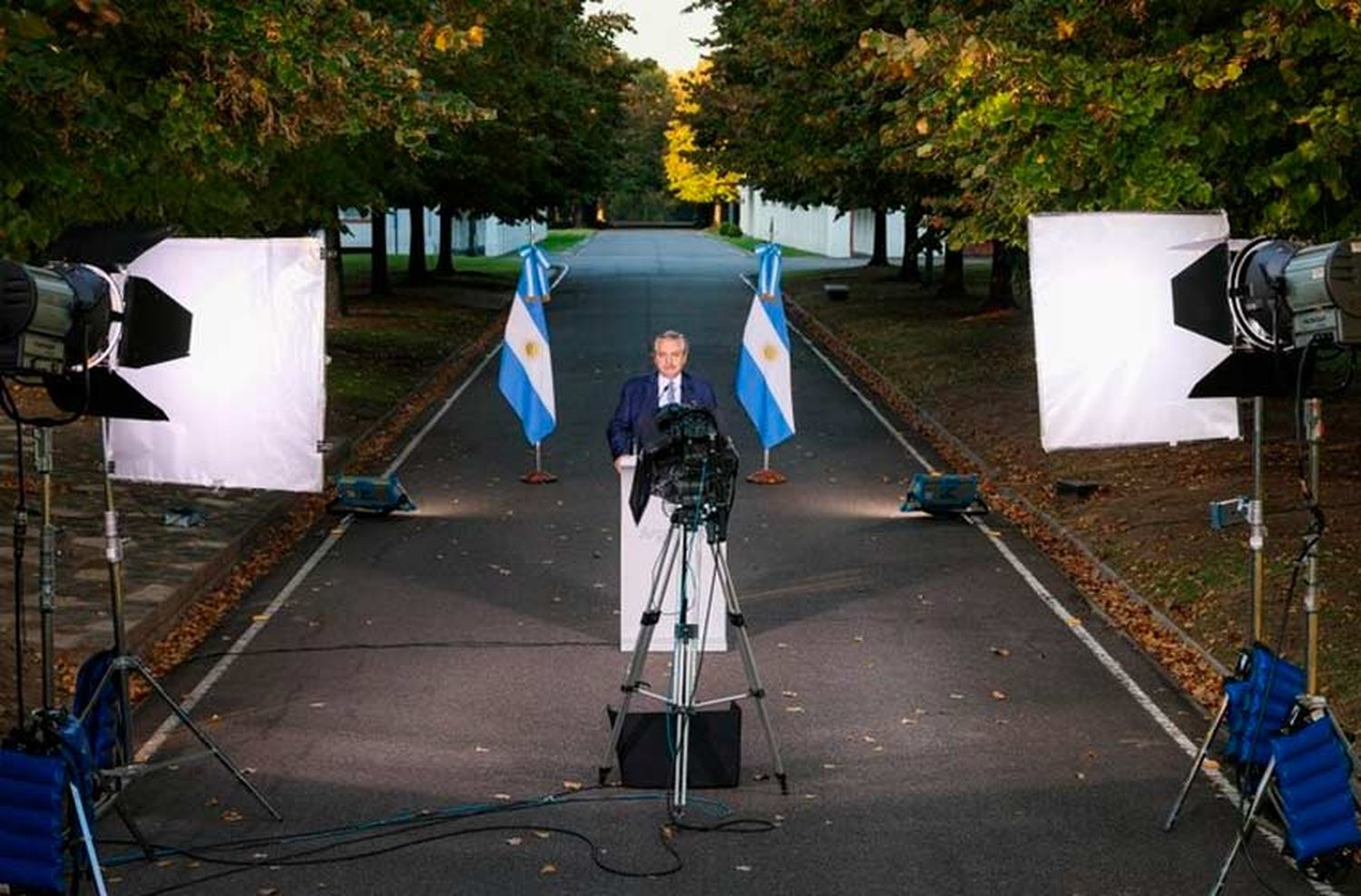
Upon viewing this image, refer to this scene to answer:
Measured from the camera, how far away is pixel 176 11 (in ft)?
49.9

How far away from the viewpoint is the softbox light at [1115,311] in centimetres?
1000

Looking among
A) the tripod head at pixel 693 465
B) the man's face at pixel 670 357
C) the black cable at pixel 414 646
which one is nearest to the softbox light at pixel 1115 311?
the tripod head at pixel 693 465

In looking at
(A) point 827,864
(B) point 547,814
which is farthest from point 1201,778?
(B) point 547,814

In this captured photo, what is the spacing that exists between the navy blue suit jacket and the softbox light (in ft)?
9.78

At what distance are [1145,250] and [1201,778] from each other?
2849mm

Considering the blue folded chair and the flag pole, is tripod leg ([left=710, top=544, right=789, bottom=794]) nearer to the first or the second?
the blue folded chair

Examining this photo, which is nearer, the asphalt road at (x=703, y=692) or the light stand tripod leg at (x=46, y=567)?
the light stand tripod leg at (x=46, y=567)

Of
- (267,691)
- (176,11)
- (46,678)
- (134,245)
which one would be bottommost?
(267,691)

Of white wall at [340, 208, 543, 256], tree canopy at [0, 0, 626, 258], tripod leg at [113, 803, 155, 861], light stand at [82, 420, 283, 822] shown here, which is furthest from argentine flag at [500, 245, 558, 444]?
white wall at [340, 208, 543, 256]

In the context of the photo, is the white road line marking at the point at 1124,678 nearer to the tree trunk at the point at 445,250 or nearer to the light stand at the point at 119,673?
the light stand at the point at 119,673

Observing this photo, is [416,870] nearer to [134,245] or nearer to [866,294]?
[134,245]

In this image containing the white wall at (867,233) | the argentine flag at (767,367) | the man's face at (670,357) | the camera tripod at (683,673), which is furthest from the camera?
the white wall at (867,233)

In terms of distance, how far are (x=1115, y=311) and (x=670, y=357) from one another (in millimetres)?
3521

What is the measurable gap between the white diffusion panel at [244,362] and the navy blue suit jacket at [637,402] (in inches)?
106
